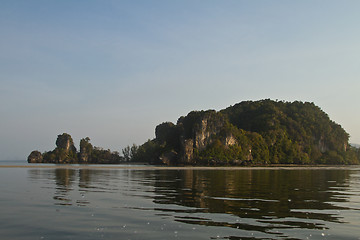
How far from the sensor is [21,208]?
21469 millimetres

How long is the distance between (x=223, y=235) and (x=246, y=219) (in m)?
3.99

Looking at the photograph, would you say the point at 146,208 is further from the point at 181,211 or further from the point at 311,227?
the point at 311,227

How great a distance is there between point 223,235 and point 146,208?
857 centimetres

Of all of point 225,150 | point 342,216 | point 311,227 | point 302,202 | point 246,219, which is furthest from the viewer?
point 225,150

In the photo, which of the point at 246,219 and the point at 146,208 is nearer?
the point at 246,219

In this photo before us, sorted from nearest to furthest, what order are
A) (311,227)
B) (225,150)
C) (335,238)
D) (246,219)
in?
(335,238) < (311,227) < (246,219) < (225,150)

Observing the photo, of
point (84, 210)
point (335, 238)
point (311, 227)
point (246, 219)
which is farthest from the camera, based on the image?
point (84, 210)

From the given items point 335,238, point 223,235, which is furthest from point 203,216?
point 335,238

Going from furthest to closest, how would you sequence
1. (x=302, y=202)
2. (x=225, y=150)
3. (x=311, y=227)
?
(x=225, y=150) < (x=302, y=202) < (x=311, y=227)

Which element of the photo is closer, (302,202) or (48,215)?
(48,215)

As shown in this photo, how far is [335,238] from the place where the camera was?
14.3m

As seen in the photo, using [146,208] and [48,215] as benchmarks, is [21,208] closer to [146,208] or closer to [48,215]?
[48,215]

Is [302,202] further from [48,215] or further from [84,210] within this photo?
[48,215]

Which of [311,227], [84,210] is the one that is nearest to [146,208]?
[84,210]
